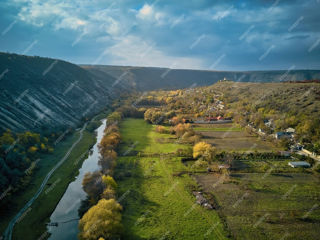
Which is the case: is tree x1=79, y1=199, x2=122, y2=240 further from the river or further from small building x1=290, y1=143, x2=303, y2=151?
small building x1=290, y1=143, x2=303, y2=151

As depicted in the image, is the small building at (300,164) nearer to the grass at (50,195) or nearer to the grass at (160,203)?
the grass at (160,203)

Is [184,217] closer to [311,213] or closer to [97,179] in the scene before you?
[97,179]

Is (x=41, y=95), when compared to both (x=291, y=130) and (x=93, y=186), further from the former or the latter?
(x=291, y=130)

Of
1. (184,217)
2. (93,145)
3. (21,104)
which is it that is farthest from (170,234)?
(21,104)

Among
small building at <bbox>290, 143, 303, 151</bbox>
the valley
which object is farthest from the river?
small building at <bbox>290, 143, 303, 151</bbox>

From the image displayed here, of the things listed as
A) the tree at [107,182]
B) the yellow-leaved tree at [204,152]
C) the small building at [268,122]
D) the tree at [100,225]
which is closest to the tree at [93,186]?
the tree at [107,182]

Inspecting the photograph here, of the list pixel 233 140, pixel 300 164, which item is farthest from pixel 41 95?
pixel 300 164

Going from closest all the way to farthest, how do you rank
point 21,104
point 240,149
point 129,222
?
point 129,222 < point 240,149 < point 21,104
